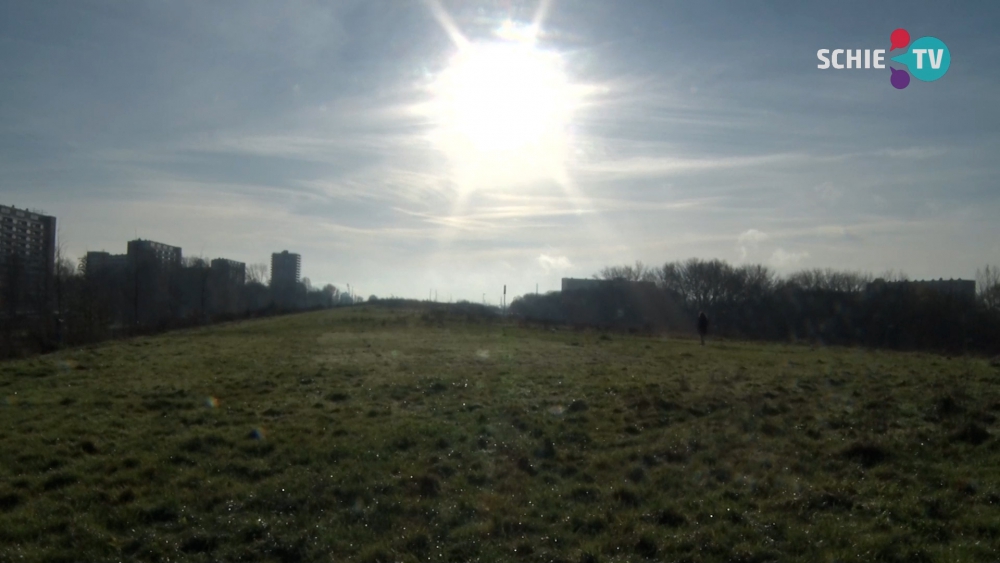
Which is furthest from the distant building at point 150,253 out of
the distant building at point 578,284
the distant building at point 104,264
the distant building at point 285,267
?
the distant building at point 578,284

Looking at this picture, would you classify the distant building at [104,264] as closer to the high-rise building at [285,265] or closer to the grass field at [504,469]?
the grass field at [504,469]

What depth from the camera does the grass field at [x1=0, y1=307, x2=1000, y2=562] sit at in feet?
21.9

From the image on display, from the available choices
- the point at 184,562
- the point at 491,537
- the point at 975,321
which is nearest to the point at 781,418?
the point at 491,537

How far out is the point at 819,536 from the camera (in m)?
6.64

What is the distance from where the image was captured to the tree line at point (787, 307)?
6150 centimetres

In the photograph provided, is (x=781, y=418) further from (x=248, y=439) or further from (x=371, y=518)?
(x=248, y=439)

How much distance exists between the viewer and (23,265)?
188 feet

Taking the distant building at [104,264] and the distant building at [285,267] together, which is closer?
the distant building at [104,264]

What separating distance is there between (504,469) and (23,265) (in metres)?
62.0

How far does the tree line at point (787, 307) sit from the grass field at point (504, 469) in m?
37.6

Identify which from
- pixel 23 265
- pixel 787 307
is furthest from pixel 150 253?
pixel 787 307

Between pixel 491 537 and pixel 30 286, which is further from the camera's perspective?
pixel 30 286

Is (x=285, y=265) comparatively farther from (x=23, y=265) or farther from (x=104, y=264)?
(x=23, y=265)

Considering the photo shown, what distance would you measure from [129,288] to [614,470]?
69.1 meters
